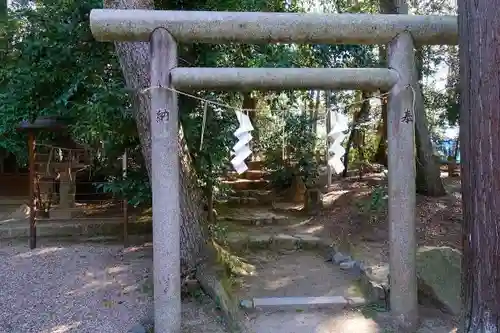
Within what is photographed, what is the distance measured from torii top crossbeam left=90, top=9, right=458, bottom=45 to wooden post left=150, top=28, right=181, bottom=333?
0.45 feet

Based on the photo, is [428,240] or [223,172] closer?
[428,240]

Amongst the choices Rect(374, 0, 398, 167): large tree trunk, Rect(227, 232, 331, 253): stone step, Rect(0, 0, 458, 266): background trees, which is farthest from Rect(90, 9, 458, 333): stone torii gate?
Rect(227, 232, 331, 253): stone step

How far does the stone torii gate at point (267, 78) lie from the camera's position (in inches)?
142

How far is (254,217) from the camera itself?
877 centimetres

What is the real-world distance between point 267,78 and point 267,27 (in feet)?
1.37

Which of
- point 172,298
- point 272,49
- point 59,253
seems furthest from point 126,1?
point 59,253

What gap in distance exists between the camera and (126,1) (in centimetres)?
495

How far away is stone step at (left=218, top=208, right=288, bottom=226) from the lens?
852 centimetres

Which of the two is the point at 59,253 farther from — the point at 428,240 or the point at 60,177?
the point at 428,240

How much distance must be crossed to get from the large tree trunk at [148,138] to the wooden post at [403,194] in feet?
7.72

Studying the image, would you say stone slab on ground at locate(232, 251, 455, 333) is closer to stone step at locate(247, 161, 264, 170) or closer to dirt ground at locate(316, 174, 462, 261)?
dirt ground at locate(316, 174, 462, 261)

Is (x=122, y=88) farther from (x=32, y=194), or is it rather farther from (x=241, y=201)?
(x=241, y=201)

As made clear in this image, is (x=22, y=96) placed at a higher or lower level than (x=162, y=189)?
higher

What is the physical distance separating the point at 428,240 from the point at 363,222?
122 centimetres
